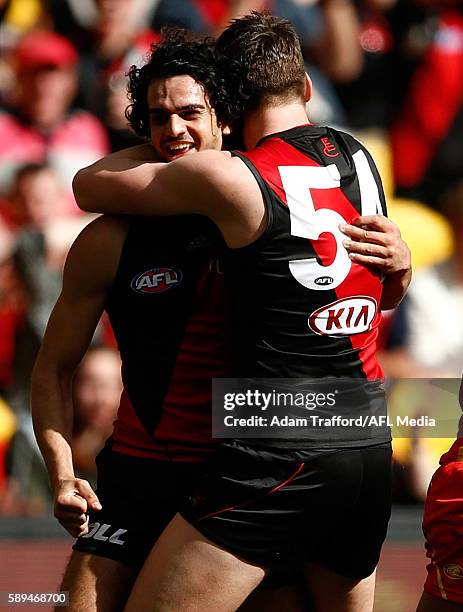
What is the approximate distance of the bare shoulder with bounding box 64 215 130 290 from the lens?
2.89 metres

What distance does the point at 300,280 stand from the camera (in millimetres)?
2707

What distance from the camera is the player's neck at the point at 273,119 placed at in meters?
2.88

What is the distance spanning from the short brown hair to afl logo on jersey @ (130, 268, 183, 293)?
1.55ft

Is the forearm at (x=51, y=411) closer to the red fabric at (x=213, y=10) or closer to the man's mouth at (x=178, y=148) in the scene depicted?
the man's mouth at (x=178, y=148)

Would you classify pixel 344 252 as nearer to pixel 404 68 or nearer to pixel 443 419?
pixel 443 419

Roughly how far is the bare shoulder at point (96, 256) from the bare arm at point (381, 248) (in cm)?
59

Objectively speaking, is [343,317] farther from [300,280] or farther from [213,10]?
[213,10]

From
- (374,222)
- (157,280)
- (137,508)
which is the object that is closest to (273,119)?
(374,222)

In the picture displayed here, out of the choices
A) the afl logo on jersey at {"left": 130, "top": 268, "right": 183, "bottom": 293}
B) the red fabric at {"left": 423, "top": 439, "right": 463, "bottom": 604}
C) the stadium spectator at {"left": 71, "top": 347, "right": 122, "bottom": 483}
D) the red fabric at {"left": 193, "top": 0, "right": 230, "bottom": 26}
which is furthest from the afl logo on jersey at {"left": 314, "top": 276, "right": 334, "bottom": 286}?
the red fabric at {"left": 193, "top": 0, "right": 230, "bottom": 26}

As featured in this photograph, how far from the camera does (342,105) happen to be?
23.3 feet

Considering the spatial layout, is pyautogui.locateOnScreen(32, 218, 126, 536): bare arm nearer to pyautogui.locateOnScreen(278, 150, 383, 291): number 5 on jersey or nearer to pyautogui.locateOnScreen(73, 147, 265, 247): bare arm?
pyautogui.locateOnScreen(73, 147, 265, 247): bare arm

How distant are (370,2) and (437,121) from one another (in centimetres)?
86

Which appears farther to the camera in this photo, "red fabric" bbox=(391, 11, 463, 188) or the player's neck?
"red fabric" bbox=(391, 11, 463, 188)

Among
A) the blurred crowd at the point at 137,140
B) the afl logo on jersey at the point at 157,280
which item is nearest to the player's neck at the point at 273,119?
the afl logo on jersey at the point at 157,280
